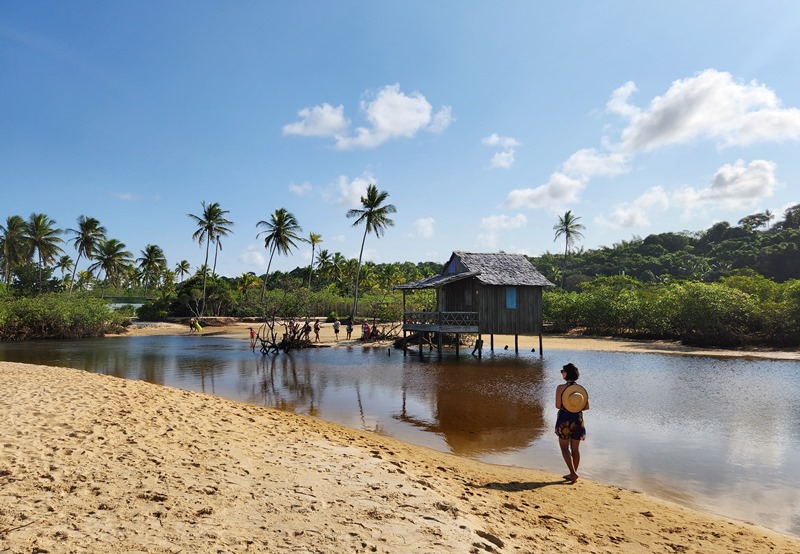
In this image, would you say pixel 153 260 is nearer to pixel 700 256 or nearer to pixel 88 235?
pixel 88 235

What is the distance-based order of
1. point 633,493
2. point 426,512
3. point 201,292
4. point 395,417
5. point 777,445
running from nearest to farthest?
point 426,512 → point 633,493 → point 777,445 → point 395,417 → point 201,292

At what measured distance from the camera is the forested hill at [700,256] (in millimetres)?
58656

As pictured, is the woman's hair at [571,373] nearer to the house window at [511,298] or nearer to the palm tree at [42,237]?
the house window at [511,298]

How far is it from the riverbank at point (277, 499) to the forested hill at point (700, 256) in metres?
58.8

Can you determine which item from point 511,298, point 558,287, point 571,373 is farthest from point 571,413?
point 558,287

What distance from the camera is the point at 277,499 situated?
17.8 ft

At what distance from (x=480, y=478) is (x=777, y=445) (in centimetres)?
767

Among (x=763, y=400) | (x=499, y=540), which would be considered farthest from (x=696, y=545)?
(x=763, y=400)

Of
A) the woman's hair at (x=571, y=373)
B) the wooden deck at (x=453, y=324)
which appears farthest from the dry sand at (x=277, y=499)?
the wooden deck at (x=453, y=324)

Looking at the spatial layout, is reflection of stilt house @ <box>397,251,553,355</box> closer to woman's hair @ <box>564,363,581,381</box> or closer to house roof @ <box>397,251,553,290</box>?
house roof @ <box>397,251,553,290</box>

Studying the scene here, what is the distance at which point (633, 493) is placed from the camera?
7.48 metres

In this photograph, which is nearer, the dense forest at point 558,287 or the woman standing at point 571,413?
the woman standing at point 571,413

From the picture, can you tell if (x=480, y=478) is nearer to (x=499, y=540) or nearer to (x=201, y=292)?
(x=499, y=540)

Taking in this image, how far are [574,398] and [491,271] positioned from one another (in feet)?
68.1
